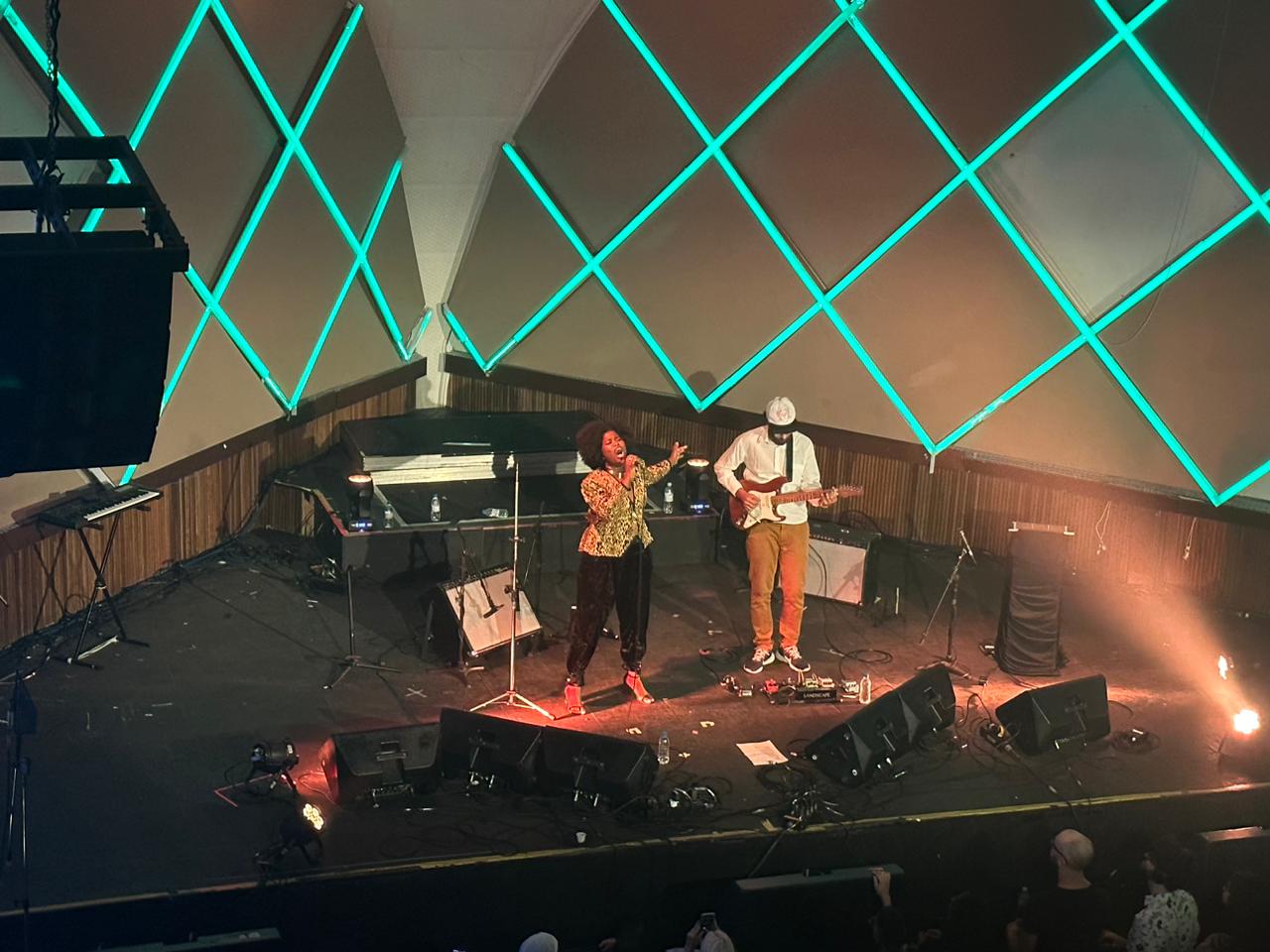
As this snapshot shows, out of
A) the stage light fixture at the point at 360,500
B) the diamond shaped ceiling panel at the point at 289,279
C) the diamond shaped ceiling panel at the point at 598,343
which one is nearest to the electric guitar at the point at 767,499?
the stage light fixture at the point at 360,500

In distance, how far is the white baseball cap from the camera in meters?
8.33

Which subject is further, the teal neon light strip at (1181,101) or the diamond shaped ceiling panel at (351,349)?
the diamond shaped ceiling panel at (351,349)

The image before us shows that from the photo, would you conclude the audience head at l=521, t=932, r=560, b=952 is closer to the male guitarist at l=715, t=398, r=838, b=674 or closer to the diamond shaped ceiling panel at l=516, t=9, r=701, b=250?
the male guitarist at l=715, t=398, r=838, b=674

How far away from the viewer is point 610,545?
7.76m

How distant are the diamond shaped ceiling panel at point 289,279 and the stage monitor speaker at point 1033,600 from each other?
14.4 feet

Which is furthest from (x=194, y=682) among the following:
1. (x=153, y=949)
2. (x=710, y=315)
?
(x=710, y=315)

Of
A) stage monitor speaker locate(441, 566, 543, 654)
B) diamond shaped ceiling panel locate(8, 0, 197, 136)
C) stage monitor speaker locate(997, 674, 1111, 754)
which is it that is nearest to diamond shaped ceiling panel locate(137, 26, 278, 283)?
diamond shaped ceiling panel locate(8, 0, 197, 136)

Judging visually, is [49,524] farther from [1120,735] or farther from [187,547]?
[1120,735]

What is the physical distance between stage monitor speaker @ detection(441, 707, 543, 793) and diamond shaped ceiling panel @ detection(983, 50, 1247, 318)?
4294mm

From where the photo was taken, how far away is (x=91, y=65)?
7625 millimetres

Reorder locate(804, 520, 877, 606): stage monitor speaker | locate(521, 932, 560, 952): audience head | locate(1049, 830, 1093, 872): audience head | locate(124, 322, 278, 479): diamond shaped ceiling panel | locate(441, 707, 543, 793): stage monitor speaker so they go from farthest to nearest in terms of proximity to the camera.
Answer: locate(804, 520, 877, 606): stage monitor speaker, locate(124, 322, 278, 479): diamond shaped ceiling panel, locate(441, 707, 543, 793): stage monitor speaker, locate(1049, 830, 1093, 872): audience head, locate(521, 932, 560, 952): audience head

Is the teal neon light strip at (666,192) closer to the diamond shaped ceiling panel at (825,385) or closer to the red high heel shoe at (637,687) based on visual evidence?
the diamond shaped ceiling panel at (825,385)

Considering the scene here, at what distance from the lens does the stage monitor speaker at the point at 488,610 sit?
831cm

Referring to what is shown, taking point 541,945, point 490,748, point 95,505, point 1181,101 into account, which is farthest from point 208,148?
point 1181,101
